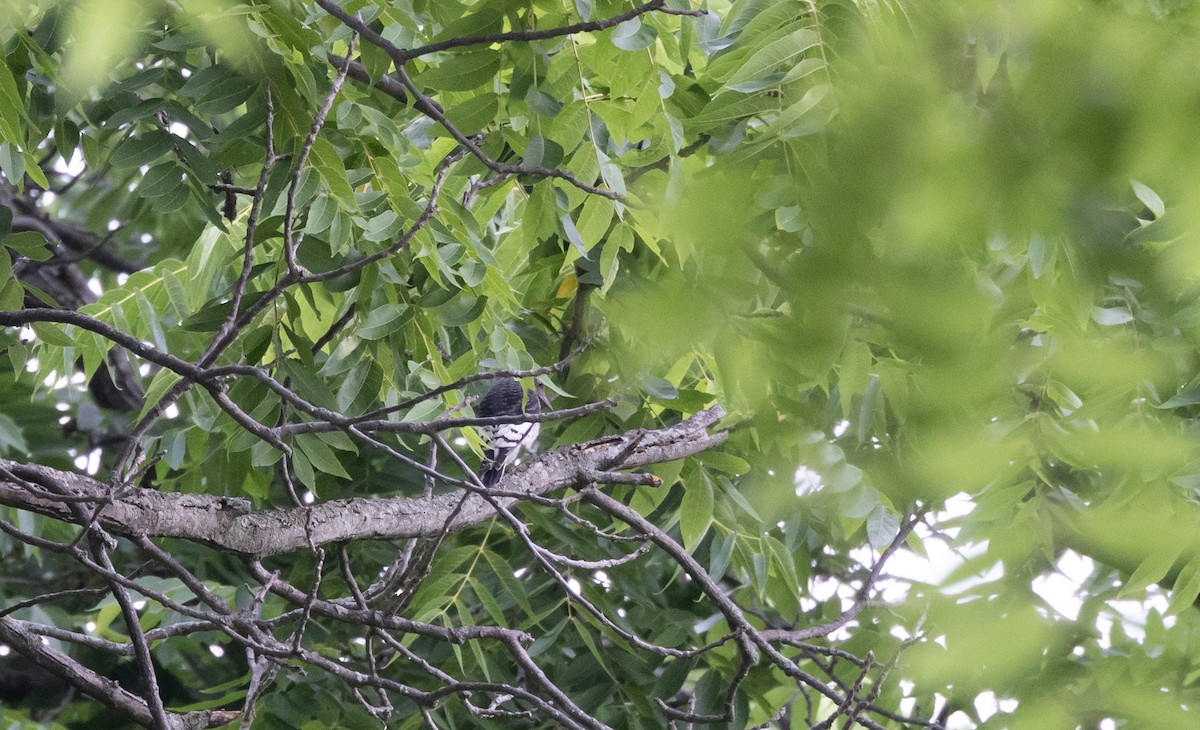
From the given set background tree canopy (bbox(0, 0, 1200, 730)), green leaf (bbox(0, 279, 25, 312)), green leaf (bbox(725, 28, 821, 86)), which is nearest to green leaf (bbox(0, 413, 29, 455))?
background tree canopy (bbox(0, 0, 1200, 730))

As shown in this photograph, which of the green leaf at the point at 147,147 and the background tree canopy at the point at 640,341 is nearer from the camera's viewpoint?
the background tree canopy at the point at 640,341

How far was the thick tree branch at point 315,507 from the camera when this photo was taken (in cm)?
174

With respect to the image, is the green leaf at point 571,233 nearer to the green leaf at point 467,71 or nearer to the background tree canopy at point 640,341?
the background tree canopy at point 640,341

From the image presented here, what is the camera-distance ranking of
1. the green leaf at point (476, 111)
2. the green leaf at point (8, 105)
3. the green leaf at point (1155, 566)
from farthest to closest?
the green leaf at point (476, 111) < the green leaf at point (8, 105) < the green leaf at point (1155, 566)

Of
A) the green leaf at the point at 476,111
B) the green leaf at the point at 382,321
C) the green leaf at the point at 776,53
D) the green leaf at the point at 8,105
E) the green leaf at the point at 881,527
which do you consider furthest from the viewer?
the green leaf at the point at 881,527

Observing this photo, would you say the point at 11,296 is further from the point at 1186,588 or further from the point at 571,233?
the point at 1186,588

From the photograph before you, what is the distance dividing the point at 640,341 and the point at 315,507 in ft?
4.61

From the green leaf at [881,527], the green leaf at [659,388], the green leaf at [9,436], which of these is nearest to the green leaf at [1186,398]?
the green leaf at [881,527]

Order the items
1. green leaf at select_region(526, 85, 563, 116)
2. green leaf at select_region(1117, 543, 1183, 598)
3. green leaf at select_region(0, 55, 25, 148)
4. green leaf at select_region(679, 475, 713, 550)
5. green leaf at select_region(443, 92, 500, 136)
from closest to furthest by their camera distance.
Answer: green leaf at select_region(1117, 543, 1183, 598) < green leaf at select_region(0, 55, 25, 148) < green leaf at select_region(526, 85, 563, 116) < green leaf at select_region(443, 92, 500, 136) < green leaf at select_region(679, 475, 713, 550)

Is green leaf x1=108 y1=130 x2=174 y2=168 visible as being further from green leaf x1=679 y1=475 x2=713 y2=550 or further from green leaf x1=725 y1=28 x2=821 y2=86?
green leaf x1=679 y1=475 x2=713 y2=550

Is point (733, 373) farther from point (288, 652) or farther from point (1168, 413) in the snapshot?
point (1168, 413)

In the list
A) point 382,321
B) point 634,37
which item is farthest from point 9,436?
point 634,37

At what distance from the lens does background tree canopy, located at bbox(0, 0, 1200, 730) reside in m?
0.65

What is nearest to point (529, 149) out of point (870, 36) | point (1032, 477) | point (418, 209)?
point (418, 209)
